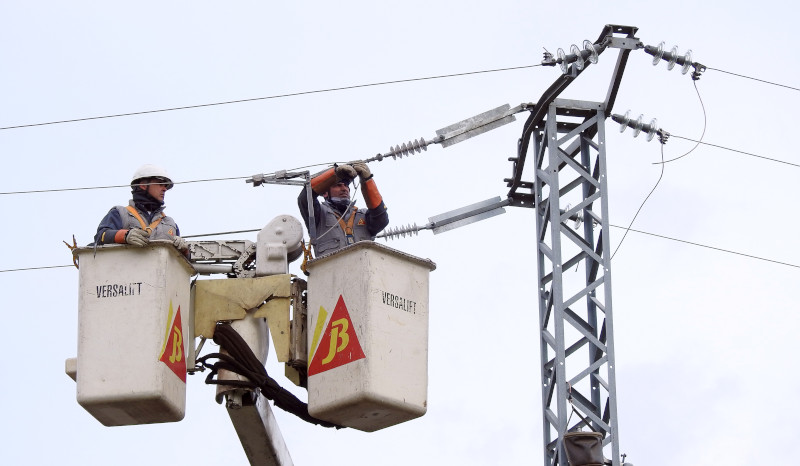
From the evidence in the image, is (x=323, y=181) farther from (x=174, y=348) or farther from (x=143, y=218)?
(x=174, y=348)

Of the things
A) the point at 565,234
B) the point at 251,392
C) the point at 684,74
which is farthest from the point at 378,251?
the point at 684,74

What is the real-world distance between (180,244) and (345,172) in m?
1.85

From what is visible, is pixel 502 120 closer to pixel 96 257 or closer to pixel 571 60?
pixel 571 60

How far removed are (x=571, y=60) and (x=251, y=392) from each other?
355 centimetres

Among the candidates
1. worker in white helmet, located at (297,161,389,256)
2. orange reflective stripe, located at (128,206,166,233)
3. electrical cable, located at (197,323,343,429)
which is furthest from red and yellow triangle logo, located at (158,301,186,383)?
worker in white helmet, located at (297,161,389,256)

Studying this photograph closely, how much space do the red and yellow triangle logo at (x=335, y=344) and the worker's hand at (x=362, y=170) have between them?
162 centimetres

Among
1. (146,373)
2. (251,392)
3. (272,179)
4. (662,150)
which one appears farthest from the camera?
(662,150)

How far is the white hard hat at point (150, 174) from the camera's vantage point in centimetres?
1403

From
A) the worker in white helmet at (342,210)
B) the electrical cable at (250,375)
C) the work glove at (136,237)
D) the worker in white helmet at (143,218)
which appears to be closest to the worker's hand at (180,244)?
the worker in white helmet at (143,218)

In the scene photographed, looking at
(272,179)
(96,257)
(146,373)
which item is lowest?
(146,373)

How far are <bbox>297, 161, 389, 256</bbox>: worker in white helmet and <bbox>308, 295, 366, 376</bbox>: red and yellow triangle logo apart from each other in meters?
1.53

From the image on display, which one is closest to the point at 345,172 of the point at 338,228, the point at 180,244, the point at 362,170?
the point at 362,170

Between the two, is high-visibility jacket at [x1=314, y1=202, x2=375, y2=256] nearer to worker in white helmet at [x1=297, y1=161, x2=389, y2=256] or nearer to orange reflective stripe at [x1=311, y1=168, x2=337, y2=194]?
worker in white helmet at [x1=297, y1=161, x2=389, y2=256]

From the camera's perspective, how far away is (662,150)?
1562cm
